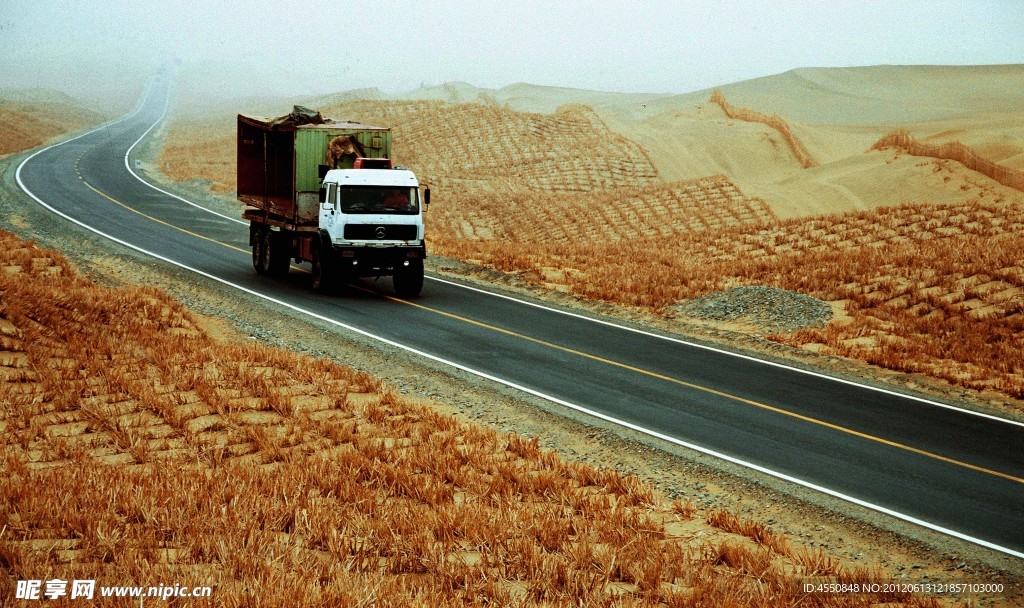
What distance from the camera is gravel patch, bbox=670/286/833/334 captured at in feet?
70.4

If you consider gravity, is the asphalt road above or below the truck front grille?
below

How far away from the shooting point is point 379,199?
23266mm

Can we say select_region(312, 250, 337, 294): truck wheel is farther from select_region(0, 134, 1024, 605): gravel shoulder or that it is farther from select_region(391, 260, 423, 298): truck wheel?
select_region(0, 134, 1024, 605): gravel shoulder

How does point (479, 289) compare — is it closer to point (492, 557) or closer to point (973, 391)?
point (973, 391)

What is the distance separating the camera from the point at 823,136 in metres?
85.6

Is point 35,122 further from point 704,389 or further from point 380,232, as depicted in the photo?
point 704,389

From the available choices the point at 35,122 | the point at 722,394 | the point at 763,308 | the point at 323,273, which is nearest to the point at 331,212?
the point at 323,273

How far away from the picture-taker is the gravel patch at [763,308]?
2145 cm

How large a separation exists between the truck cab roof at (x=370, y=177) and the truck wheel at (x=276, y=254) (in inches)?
127

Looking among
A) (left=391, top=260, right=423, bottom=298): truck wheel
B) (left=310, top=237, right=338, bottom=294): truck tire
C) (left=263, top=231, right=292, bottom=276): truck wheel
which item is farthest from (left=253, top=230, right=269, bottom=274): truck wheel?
(left=391, top=260, right=423, bottom=298): truck wheel

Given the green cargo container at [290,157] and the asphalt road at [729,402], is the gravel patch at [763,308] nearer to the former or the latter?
the asphalt road at [729,402]

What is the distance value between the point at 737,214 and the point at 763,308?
73.2 feet

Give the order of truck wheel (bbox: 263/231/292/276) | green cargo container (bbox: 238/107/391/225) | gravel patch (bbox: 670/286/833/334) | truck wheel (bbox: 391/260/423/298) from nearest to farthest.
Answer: gravel patch (bbox: 670/286/833/334), truck wheel (bbox: 391/260/423/298), green cargo container (bbox: 238/107/391/225), truck wheel (bbox: 263/231/292/276)

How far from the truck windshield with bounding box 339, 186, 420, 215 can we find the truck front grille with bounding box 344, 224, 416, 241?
0.37 metres
